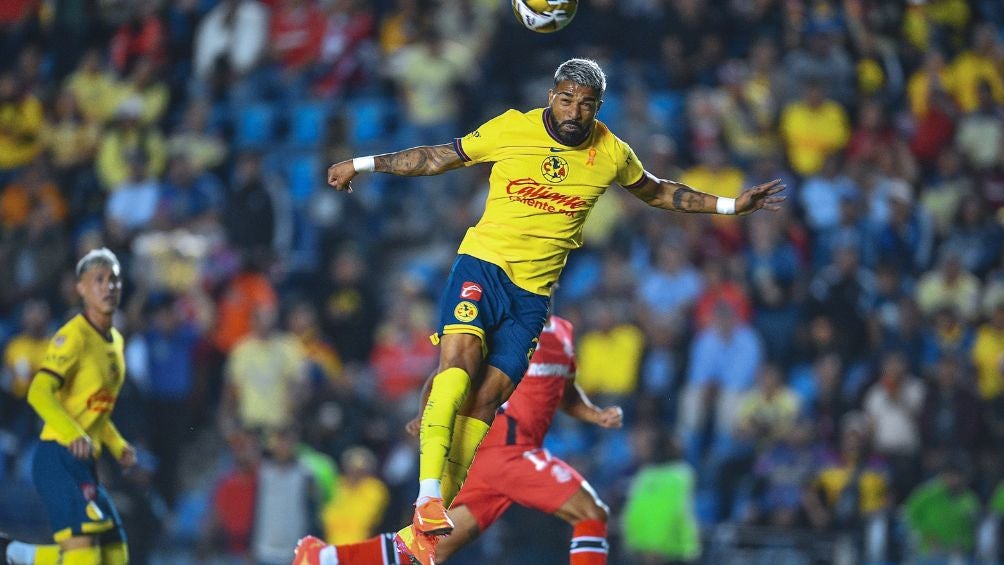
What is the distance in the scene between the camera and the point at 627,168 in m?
8.85

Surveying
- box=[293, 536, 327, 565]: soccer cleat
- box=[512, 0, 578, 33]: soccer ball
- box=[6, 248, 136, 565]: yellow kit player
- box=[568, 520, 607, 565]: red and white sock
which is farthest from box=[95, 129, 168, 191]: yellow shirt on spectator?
box=[568, 520, 607, 565]: red and white sock

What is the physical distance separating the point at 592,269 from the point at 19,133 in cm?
819

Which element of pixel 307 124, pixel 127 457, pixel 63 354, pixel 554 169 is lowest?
pixel 127 457

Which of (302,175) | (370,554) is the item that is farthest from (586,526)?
(302,175)

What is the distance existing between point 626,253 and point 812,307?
2.11m

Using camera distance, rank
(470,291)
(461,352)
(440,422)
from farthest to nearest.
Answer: (470,291) < (461,352) < (440,422)

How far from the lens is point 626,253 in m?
16.2

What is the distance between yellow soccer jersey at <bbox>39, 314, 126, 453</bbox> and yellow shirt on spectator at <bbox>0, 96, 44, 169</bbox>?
33.6ft

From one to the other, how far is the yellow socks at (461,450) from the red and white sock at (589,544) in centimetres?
109

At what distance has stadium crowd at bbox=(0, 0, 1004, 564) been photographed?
14.7m

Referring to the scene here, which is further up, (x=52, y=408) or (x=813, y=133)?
(x=813, y=133)

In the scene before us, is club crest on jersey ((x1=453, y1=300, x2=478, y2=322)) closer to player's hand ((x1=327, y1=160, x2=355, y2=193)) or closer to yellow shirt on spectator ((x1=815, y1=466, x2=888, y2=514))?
player's hand ((x1=327, y1=160, x2=355, y2=193))

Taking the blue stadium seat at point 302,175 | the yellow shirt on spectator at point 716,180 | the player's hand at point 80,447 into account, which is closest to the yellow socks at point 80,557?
the player's hand at point 80,447

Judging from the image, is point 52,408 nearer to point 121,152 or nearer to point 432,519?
point 432,519
